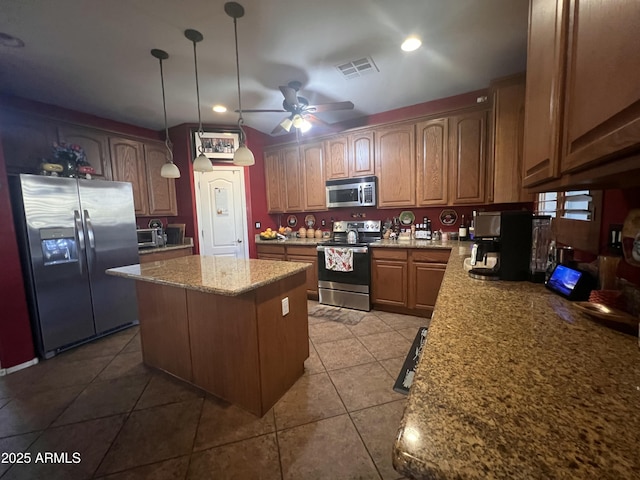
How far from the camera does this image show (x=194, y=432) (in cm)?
155

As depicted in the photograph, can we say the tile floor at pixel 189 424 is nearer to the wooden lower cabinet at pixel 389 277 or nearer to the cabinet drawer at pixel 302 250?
the wooden lower cabinet at pixel 389 277

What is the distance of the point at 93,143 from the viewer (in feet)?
10.5

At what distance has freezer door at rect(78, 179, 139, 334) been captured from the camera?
108 inches

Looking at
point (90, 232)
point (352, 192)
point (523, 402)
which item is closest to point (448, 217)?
point (352, 192)

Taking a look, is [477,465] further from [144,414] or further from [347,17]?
[347,17]

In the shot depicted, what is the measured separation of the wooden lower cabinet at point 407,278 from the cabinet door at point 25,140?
3.89 metres

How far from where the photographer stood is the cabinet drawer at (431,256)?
9.48ft

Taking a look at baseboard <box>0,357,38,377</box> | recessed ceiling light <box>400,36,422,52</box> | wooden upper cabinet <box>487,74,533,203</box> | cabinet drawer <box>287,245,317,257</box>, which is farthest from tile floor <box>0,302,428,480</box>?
recessed ceiling light <box>400,36,422,52</box>

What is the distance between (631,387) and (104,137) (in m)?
4.64

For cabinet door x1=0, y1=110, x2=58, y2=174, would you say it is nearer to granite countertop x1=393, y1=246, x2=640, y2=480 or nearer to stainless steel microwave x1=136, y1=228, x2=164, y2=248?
stainless steel microwave x1=136, y1=228, x2=164, y2=248

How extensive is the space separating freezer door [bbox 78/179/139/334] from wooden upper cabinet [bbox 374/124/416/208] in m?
3.13

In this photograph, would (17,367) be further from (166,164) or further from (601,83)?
(601,83)

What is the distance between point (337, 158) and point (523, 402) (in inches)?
140

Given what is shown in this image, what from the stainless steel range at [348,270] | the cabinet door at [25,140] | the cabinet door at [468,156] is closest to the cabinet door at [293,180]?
the stainless steel range at [348,270]
